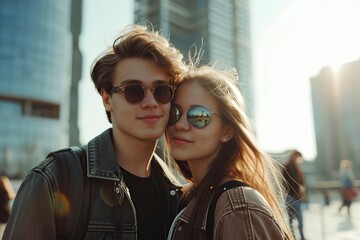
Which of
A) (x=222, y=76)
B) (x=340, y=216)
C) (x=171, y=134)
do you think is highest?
(x=222, y=76)

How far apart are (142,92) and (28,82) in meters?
Result: 67.7

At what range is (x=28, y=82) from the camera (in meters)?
64.2

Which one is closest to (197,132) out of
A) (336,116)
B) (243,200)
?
(243,200)

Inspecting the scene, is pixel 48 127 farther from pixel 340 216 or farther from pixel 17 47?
pixel 340 216

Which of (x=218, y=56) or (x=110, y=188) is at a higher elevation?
(x=218, y=56)

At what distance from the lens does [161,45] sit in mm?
2490

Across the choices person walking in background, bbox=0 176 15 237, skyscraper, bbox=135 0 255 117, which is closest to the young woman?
person walking in background, bbox=0 176 15 237

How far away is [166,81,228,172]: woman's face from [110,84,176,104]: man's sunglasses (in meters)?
0.10

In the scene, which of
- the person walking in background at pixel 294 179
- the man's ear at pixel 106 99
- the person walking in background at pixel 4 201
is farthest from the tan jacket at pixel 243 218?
the person walking in background at pixel 4 201

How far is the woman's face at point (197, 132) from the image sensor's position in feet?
7.73

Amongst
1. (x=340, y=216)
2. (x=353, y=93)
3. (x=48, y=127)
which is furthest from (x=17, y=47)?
(x=353, y=93)

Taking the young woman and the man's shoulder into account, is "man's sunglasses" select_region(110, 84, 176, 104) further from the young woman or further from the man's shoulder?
the man's shoulder

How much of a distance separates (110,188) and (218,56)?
95.5 m

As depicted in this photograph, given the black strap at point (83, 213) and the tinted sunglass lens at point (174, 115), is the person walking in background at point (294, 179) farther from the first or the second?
the black strap at point (83, 213)
